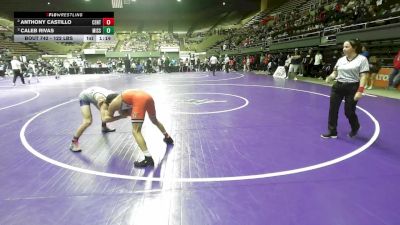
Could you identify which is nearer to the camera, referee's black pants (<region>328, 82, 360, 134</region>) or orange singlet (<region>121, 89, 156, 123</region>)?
orange singlet (<region>121, 89, 156, 123</region>)

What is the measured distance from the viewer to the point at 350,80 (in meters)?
5.03

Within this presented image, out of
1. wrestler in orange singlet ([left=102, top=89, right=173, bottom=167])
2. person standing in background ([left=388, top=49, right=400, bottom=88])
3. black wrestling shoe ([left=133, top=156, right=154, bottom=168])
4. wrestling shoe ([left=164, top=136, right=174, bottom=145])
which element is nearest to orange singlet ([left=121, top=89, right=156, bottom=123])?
wrestler in orange singlet ([left=102, top=89, right=173, bottom=167])

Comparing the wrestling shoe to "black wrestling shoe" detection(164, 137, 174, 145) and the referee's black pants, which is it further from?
the referee's black pants

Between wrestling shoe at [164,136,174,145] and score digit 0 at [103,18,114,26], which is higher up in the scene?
score digit 0 at [103,18,114,26]

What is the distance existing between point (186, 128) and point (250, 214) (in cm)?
357

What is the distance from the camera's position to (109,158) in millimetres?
4742
